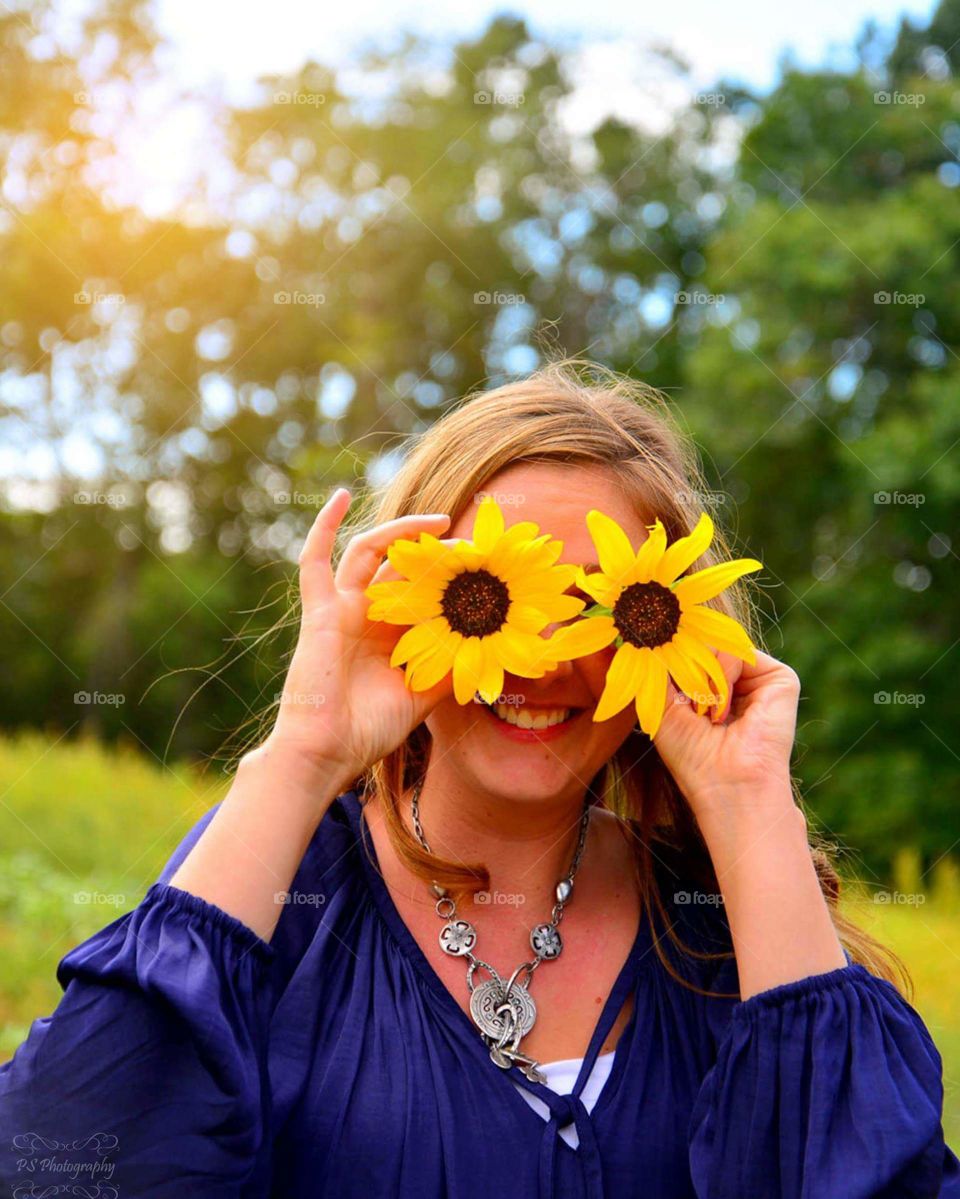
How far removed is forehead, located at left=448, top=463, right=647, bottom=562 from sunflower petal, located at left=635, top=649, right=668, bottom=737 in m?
0.22

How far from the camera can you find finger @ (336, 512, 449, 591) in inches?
83.8

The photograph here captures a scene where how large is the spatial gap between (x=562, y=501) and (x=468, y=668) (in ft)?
1.27

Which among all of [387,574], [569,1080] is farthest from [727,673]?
[569,1080]

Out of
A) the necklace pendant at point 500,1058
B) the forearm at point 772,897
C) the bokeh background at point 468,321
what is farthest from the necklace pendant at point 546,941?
the bokeh background at point 468,321

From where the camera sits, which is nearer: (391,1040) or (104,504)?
(391,1040)

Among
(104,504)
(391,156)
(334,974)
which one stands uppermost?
(391,156)

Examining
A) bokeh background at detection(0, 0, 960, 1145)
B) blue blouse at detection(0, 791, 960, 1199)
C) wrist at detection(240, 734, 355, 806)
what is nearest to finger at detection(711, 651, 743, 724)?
blue blouse at detection(0, 791, 960, 1199)

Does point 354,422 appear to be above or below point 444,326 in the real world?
below

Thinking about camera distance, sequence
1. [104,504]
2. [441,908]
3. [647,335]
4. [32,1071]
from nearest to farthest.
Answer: [32,1071], [441,908], [647,335], [104,504]

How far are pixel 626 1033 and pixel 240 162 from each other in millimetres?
19714

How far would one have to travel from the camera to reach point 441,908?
2277mm

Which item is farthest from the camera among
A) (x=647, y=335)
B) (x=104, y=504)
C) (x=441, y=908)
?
(x=104, y=504)

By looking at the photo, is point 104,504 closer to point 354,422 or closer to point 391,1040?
point 354,422

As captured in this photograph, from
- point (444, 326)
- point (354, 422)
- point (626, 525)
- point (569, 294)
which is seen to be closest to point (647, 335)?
point (569, 294)
